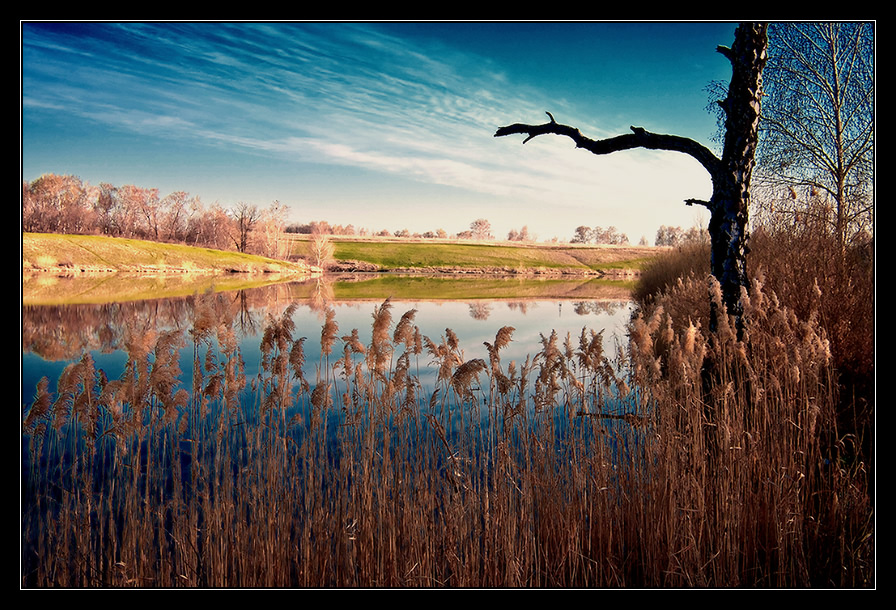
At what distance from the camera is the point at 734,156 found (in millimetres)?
4836

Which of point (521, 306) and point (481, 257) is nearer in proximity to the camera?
point (521, 306)

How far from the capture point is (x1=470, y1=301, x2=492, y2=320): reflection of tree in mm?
20525

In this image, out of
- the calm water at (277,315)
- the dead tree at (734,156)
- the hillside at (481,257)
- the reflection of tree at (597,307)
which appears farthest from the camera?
the hillside at (481,257)

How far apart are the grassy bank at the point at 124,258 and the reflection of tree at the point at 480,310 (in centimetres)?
2562

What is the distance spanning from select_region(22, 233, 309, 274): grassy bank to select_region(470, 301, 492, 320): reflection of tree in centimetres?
2562

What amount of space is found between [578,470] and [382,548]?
1.42 metres

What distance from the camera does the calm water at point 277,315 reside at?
414 inches

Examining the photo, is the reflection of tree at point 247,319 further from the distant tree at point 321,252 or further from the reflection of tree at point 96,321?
the distant tree at point 321,252

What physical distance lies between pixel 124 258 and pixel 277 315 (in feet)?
89.9

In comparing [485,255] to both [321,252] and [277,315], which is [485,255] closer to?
[321,252]

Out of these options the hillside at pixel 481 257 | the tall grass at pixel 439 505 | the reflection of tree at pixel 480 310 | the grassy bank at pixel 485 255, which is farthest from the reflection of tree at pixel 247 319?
the grassy bank at pixel 485 255

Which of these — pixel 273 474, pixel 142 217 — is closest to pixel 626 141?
pixel 273 474

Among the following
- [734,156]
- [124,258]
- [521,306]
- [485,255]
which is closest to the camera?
[734,156]
